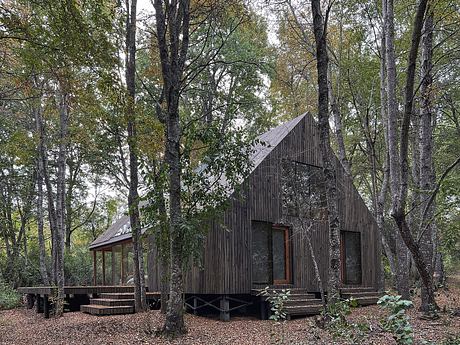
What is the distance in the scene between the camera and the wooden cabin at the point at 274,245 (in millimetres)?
9227

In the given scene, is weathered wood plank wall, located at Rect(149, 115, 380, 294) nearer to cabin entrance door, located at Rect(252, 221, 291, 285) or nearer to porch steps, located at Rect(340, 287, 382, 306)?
cabin entrance door, located at Rect(252, 221, 291, 285)

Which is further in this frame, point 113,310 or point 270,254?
point 270,254

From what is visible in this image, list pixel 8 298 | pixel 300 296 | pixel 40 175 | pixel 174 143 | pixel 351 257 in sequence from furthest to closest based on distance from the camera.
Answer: pixel 40 175 < pixel 8 298 < pixel 351 257 < pixel 300 296 < pixel 174 143

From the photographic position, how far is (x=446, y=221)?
8531 mm

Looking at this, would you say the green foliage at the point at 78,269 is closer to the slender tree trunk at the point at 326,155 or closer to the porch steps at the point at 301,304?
the porch steps at the point at 301,304

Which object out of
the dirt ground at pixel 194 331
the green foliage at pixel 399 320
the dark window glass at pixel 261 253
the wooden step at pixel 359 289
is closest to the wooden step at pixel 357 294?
the wooden step at pixel 359 289

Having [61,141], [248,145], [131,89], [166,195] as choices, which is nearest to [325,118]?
[248,145]

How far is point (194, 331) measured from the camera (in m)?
7.18

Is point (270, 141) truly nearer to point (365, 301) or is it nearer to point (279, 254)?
point (279, 254)

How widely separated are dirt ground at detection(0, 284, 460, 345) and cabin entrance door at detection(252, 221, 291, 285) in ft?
3.74

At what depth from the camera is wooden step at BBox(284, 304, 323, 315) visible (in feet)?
28.3

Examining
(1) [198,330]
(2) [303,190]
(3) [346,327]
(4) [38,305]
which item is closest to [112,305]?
(1) [198,330]

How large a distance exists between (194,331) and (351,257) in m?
6.44

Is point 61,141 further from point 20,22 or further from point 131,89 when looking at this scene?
point 20,22
